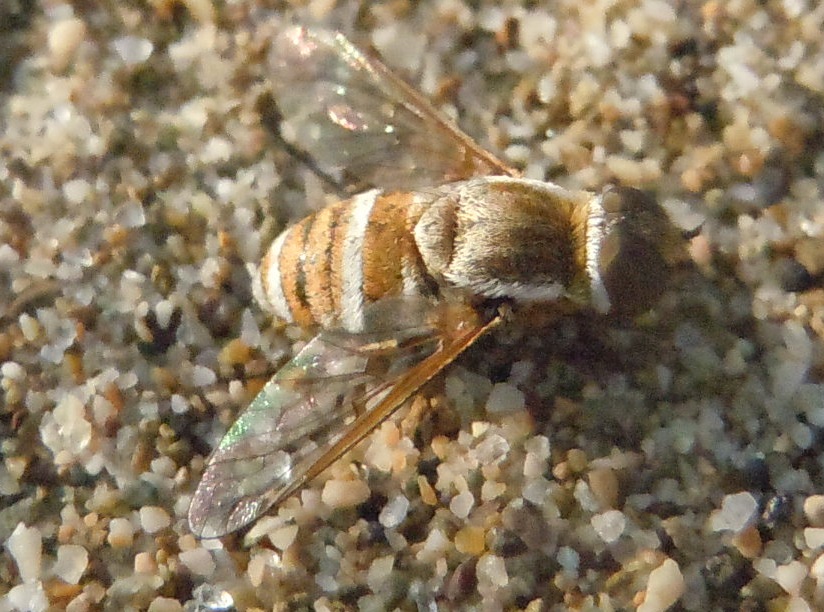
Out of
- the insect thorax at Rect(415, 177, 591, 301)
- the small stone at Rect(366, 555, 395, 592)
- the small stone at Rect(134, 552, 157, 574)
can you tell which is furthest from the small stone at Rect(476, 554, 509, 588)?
the small stone at Rect(134, 552, 157, 574)

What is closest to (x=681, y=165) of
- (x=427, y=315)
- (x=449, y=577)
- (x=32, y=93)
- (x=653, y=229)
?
(x=653, y=229)

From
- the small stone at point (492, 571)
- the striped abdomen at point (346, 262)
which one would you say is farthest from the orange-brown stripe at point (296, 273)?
the small stone at point (492, 571)

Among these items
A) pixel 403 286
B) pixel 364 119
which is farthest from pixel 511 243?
pixel 364 119

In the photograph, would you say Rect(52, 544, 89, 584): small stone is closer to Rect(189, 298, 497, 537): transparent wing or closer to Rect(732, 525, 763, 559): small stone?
Rect(189, 298, 497, 537): transparent wing

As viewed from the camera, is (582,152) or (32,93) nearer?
(582,152)

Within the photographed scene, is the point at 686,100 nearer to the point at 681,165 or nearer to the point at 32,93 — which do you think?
the point at 681,165

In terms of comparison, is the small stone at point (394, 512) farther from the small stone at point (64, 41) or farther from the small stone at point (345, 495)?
the small stone at point (64, 41)
